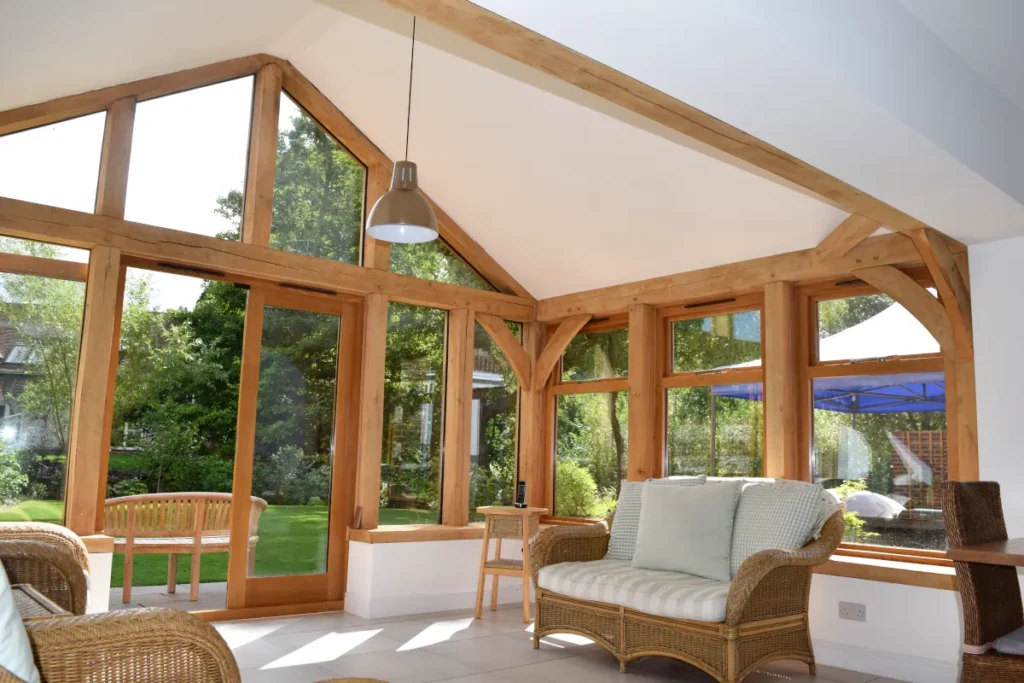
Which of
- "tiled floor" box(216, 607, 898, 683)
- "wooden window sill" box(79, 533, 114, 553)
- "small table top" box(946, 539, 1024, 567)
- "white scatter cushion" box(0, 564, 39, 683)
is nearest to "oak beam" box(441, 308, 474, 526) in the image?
"tiled floor" box(216, 607, 898, 683)

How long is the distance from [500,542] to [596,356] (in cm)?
160

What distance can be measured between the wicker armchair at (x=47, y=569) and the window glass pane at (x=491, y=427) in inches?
134

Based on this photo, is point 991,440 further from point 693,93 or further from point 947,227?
point 693,93

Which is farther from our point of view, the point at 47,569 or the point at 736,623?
the point at 736,623

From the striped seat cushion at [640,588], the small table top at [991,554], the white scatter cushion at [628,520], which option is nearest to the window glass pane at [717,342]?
the white scatter cushion at [628,520]

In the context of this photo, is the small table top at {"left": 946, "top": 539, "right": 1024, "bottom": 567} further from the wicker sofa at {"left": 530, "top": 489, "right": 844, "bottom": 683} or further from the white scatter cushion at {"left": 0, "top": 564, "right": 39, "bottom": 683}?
the white scatter cushion at {"left": 0, "top": 564, "right": 39, "bottom": 683}

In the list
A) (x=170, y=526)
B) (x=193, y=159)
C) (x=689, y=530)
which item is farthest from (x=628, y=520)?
(x=170, y=526)

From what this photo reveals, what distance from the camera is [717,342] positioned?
Answer: 555 cm

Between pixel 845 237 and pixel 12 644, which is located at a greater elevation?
pixel 845 237

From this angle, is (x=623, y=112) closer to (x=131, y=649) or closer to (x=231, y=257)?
(x=231, y=257)

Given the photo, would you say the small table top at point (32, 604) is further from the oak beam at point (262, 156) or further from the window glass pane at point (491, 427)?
the window glass pane at point (491, 427)

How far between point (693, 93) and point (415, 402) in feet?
12.6

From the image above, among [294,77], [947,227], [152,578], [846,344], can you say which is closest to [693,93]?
[947,227]

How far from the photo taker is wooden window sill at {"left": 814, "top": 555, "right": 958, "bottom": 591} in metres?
3.97
